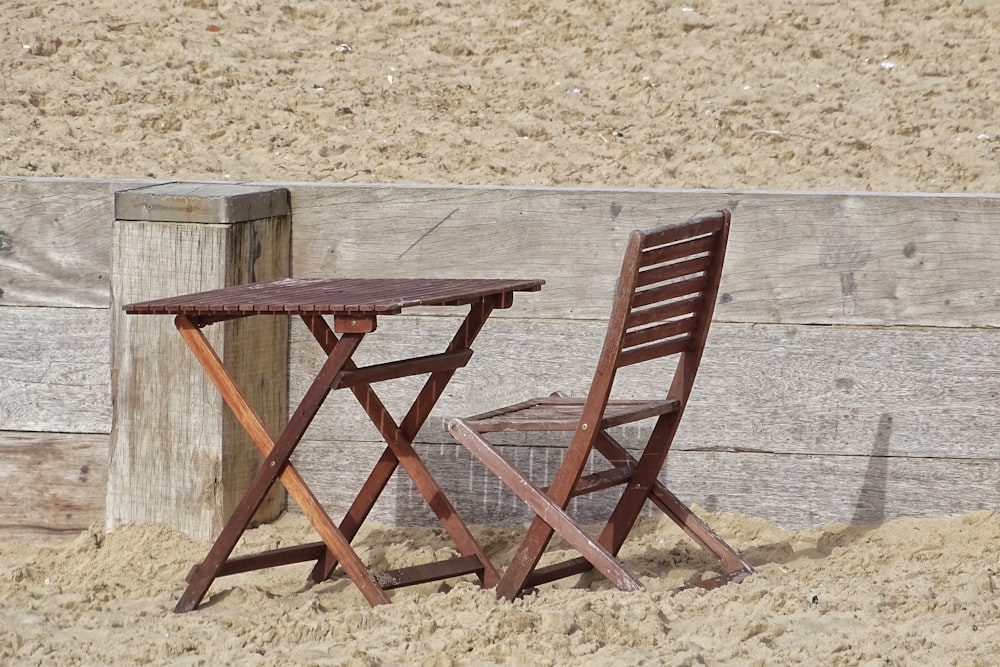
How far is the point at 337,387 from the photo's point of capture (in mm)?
3598

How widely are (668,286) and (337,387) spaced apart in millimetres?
945

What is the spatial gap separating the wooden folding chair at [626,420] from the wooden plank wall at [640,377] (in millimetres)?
663

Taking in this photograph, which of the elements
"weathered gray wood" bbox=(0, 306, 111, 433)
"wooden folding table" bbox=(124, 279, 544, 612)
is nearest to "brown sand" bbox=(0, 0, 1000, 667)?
"wooden folding table" bbox=(124, 279, 544, 612)

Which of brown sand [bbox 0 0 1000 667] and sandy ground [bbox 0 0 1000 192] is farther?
sandy ground [bbox 0 0 1000 192]

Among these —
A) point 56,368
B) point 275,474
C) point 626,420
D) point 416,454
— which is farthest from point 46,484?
point 626,420

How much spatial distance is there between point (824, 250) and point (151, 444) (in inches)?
93.9

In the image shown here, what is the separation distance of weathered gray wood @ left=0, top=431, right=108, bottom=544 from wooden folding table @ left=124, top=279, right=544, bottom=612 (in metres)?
1.05

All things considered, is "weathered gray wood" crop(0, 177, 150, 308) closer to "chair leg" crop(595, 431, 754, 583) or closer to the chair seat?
the chair seat

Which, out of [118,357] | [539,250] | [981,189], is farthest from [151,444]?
[981,189]

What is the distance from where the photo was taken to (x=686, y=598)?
3711mm

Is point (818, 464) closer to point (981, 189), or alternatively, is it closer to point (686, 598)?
point (686, 598)

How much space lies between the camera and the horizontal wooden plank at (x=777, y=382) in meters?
4.57

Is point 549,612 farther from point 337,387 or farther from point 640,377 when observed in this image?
point 640,377

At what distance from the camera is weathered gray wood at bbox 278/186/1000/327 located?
4.57 meters
